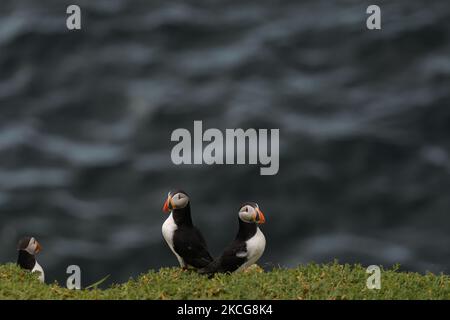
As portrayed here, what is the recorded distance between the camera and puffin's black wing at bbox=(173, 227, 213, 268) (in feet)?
38.4

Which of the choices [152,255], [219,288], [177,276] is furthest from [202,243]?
[152,255]

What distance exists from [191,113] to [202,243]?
896 centimetres

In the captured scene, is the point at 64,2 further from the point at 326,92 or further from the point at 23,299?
the point at 23,299

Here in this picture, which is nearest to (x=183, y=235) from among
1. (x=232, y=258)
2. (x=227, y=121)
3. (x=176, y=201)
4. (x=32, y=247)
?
(x=176, y=201)

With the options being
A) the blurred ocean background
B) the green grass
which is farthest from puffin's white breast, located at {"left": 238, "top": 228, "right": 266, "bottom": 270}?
the blurred ocean background

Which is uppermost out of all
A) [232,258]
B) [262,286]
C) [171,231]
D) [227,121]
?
[227,121]

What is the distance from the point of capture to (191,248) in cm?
1170

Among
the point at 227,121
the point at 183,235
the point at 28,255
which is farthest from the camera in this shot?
the point at 227,121

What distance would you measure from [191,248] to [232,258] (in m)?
0.79

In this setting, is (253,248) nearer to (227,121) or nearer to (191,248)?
(191,248)

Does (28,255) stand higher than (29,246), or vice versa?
(29,246)

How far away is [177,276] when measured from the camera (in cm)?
1134

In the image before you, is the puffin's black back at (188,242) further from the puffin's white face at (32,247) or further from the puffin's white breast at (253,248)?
the puffin's white face at (32,247)

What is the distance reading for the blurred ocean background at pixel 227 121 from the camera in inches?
681
